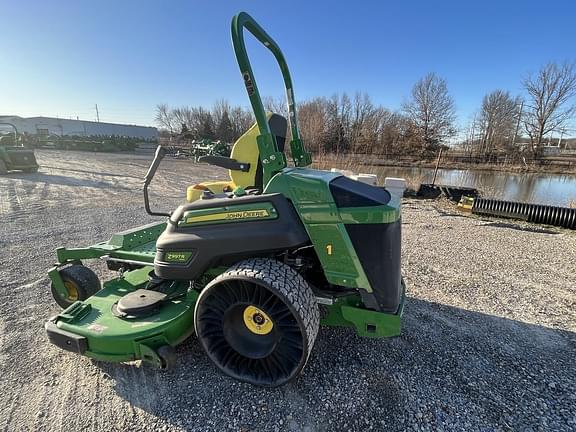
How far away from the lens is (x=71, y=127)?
49.0 metres

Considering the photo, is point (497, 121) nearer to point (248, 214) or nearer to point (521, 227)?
point (521, 227)

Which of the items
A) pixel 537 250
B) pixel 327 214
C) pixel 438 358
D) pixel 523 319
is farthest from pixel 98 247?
pixel 537 250

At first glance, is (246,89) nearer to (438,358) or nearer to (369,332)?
(369,332)

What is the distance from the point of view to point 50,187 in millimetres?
10172

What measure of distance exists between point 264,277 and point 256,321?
42cm

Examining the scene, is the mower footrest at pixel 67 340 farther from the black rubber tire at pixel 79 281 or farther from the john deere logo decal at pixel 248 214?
the john deere logo decal at pixel 248 214

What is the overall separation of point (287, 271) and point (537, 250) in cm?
555

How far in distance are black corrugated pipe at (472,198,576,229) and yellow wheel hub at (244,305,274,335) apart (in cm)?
825

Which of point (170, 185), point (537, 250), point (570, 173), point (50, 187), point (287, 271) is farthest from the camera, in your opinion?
point (570, 173)

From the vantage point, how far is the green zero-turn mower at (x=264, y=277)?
1971 millimetres

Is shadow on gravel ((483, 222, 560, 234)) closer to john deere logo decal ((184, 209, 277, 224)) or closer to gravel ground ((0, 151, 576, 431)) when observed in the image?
gravel ground ((0, 151, 576, 431))

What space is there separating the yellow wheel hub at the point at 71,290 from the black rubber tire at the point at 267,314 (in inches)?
62.1

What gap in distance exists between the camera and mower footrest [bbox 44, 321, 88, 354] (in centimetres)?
210

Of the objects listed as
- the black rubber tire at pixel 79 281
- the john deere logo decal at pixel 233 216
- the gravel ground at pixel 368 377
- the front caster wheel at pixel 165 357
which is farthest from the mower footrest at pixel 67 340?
the john deere logo decal at pixel 233 216
